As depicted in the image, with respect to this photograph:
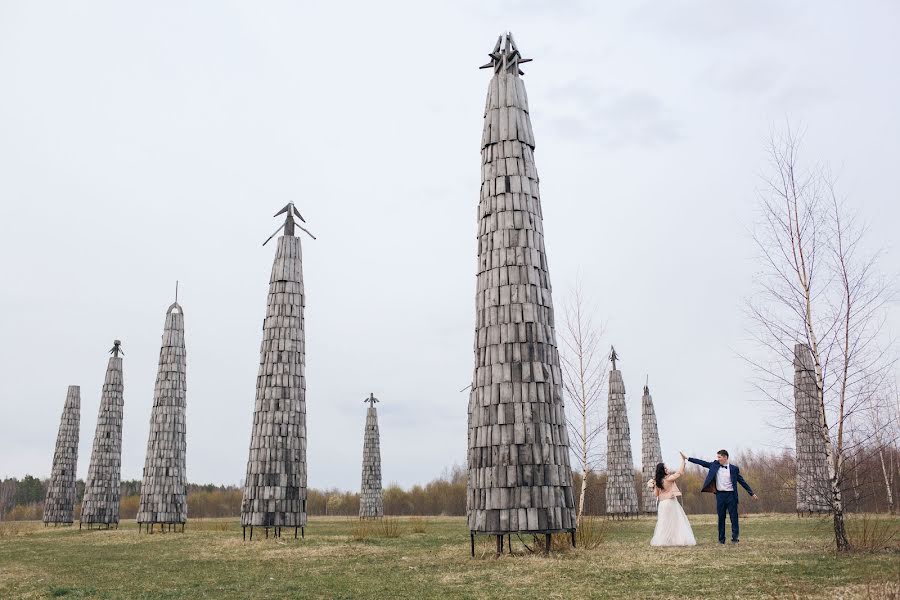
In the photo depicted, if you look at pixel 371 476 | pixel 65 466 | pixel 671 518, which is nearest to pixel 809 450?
pixel 671 518

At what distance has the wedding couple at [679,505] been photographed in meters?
14.0

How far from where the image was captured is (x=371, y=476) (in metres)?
43.8

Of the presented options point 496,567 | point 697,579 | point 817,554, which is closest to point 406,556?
point 496,567

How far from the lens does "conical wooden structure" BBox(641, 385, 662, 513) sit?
3897 cm

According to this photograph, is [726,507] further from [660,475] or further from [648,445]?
[648,445]

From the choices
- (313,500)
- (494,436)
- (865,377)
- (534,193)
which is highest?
(534,193)

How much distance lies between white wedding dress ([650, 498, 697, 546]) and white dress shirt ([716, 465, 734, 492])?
99 centimetres

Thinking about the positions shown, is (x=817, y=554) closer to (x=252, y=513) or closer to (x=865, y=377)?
(x=865, y=377)

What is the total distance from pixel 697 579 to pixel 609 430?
3005cm

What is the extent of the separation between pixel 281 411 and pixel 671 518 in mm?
11891

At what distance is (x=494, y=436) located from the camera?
12422 mm

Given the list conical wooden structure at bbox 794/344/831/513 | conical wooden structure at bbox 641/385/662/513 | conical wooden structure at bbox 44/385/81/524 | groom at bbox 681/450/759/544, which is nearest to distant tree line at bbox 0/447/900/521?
conical wooden structure at bbox 641/385/662/513

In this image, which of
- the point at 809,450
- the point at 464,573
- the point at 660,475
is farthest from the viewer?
the point at 809,450

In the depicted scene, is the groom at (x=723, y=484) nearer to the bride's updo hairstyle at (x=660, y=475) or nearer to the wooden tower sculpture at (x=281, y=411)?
the bride's updo hairstyle at (x=660, y=475)
